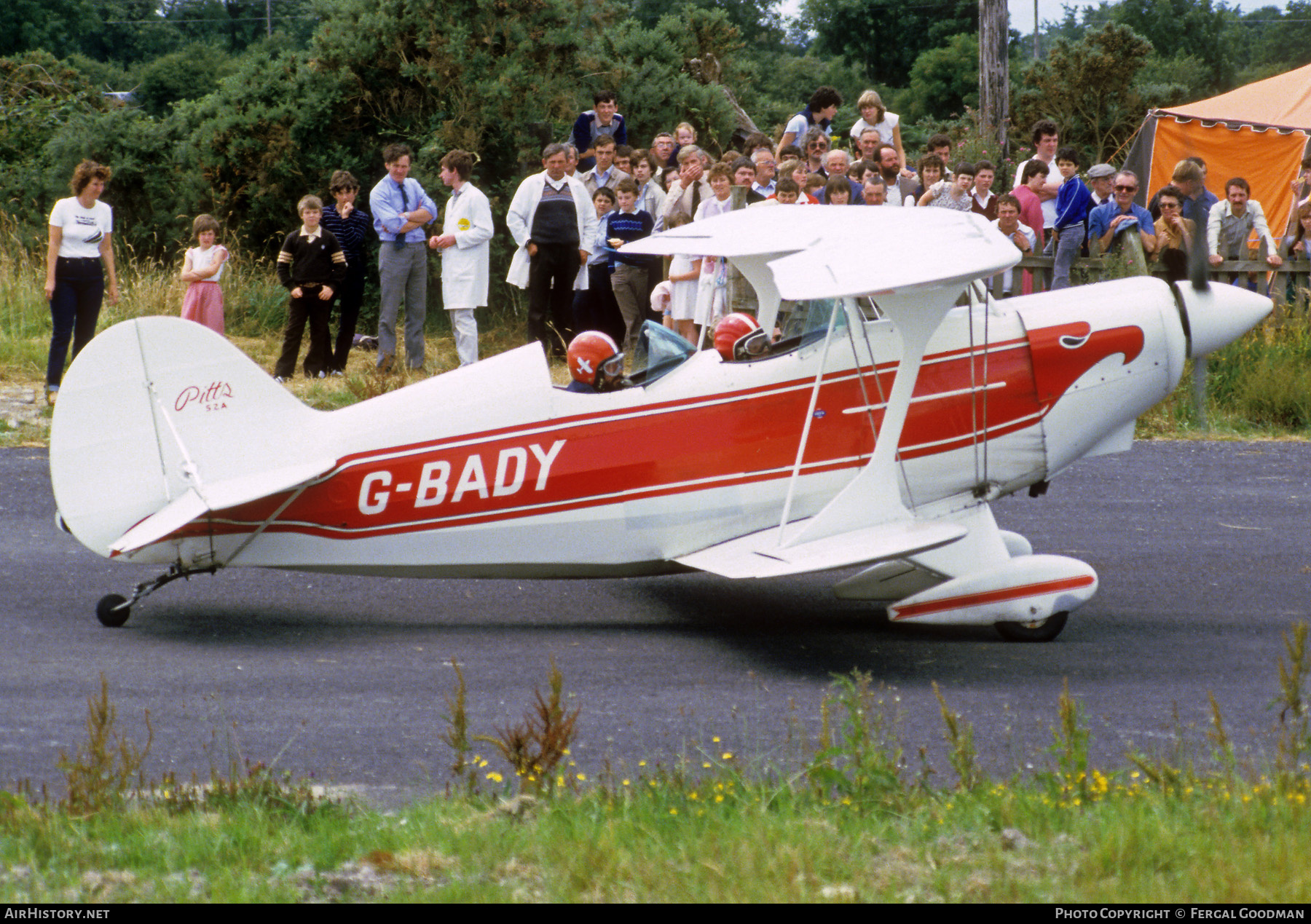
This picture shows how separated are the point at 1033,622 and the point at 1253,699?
4.11ft

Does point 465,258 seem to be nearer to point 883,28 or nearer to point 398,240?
point 398,240

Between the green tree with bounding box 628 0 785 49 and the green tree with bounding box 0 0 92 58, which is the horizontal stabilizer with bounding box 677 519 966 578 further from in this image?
the green tree with bounding box 628 0 785 49

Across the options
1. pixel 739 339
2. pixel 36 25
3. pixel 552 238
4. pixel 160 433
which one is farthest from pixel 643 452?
pixel 36 25

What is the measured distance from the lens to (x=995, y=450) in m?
7.69

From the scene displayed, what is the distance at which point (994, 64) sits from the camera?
65.9 feet

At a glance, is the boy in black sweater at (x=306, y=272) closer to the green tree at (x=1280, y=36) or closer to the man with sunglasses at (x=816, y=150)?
the man with sunglasses at (x=816, y=150)

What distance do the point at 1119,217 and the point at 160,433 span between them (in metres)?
9.54

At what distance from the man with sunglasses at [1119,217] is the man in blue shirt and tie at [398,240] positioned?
258 inches

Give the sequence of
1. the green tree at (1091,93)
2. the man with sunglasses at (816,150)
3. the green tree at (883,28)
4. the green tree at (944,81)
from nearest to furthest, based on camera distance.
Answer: the man with sunglasses at (816,150) → the green tree at (1091,93) → the green tree at (944,81) → the green tree at (883,28)

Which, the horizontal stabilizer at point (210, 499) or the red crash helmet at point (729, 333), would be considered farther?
the red crash helmet at point (729, 333)

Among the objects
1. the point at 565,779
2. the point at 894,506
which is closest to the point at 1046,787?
the point at 565,779

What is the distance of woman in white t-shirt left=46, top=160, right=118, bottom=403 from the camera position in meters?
13.0

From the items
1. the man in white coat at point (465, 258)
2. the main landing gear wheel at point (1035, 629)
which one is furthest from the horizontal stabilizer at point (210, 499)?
the man in white coat at point (465, 258)

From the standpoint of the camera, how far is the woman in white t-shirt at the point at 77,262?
1301 centimetres
